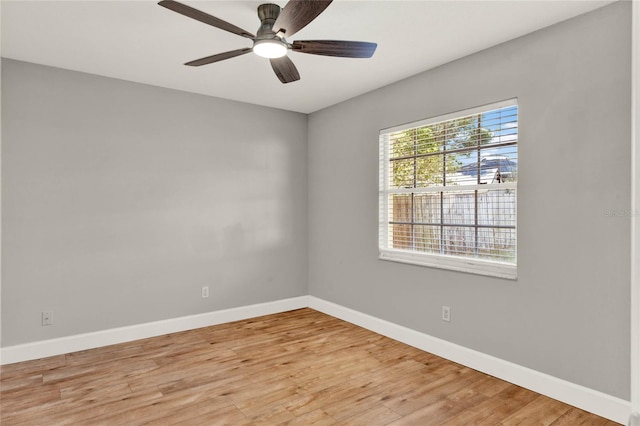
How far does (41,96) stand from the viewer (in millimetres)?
3219

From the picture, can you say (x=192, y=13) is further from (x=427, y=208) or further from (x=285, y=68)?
(x=427, y=208)

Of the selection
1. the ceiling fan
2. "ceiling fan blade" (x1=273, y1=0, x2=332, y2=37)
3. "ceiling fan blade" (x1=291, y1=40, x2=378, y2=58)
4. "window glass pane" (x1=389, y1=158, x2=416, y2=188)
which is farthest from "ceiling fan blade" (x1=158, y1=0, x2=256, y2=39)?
"window glass pane" (x1=389, y1=158, x2=416, y2=188)

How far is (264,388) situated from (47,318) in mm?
2095

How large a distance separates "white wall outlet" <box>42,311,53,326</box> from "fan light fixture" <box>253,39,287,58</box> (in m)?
2.90

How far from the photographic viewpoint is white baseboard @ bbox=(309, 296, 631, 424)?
226cm

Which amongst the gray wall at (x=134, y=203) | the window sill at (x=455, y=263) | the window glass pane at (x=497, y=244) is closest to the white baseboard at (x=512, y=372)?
the window sill at (x=455, y=263)

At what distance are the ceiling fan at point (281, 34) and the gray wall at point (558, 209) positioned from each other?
1241 millimetres

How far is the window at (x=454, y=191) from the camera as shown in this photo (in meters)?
2.85

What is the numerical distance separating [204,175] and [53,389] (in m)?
2.31

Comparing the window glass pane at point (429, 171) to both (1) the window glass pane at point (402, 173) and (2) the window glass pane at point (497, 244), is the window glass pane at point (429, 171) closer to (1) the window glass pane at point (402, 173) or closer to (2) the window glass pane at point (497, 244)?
(1) the window glass pane at point (402, 173)

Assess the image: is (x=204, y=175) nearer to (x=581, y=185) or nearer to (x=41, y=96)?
(x=41, y=96)

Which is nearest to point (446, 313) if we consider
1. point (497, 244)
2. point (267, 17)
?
point (497, 244)

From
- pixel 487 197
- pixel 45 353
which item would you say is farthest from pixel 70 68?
pixel 487 197

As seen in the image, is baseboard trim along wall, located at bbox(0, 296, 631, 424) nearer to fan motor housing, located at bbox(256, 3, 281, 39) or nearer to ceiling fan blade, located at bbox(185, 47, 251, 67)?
ceiling fan blade, located at bbox(185, 47, 251, 67)
